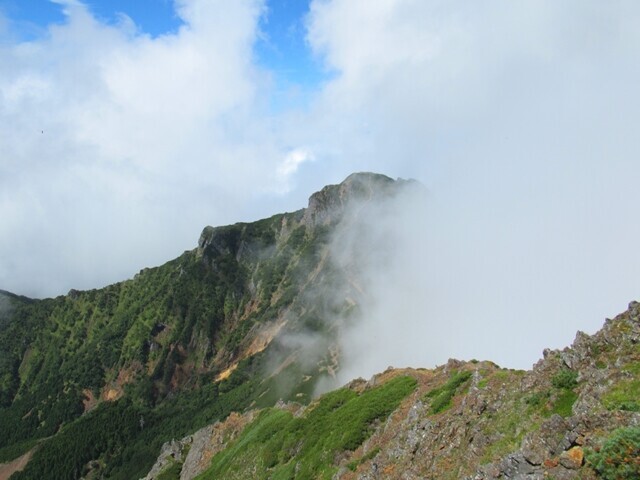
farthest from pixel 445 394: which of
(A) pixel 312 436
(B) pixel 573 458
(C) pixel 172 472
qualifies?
(C) pixel 172 472

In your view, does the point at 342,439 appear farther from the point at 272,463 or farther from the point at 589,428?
the point at 589,428

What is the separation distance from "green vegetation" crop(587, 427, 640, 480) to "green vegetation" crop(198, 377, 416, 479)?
33.1m

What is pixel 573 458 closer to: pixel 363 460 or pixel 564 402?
pixel 564 402

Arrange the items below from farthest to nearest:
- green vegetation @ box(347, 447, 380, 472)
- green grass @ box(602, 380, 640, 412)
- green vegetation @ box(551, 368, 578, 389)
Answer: green vegetation @ box(347, 447, 380, 472)
green vegetation @ box(551, 368, 578, 389)
green grass @ box(602, 380, 640, 412)

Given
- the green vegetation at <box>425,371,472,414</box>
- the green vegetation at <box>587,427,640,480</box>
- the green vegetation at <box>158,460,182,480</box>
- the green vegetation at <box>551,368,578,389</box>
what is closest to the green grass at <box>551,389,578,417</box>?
the green vegetation at <box>551,368,578,389</box>

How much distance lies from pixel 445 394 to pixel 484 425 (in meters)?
13.0

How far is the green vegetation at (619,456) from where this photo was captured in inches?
734

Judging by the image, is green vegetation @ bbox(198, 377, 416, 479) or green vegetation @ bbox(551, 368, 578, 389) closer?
green vegetation @ bbox(551, 368, 578, 389)

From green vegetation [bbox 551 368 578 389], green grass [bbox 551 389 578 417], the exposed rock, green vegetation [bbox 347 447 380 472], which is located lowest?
green vegetation [bbox 347 447 380 472]

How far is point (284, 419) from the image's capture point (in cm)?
7481

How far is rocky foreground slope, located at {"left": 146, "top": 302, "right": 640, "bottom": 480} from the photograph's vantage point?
21688 millimetres

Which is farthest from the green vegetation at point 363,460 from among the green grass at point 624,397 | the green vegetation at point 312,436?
the green grass at point 624,397

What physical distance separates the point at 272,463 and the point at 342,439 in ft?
49.7

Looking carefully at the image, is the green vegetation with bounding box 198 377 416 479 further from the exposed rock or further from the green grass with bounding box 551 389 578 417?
the exposed rock
